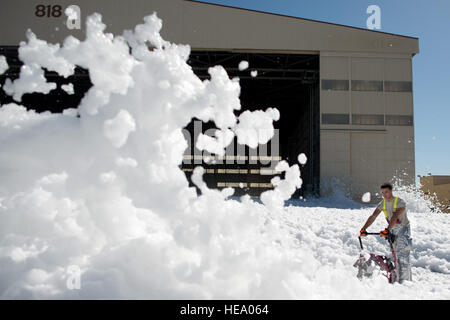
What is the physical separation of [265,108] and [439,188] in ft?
70.4

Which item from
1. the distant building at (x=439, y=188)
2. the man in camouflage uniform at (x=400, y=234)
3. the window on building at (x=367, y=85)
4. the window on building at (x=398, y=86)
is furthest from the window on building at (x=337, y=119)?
the distant building at (x=439, y=188)

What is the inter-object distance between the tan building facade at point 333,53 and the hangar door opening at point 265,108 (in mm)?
946

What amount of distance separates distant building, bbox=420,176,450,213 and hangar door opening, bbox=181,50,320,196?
15.7 meters

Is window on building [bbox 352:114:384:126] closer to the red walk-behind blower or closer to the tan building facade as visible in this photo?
the tan building facade

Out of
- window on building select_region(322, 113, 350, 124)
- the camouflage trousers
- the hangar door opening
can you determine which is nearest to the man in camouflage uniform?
the camouflage trousers

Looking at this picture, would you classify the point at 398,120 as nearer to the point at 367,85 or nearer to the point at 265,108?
the point at 367,85

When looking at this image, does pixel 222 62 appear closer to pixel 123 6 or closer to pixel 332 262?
pixel 123 6

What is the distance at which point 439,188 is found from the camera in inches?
1478

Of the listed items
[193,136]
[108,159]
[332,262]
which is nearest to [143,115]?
[108,159]

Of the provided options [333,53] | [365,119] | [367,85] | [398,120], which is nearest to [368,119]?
[365,119]

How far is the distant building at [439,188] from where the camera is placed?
35.3m

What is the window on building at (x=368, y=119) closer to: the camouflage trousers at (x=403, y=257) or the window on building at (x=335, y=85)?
the window on building at (x=335, y=85)

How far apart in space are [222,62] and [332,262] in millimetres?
16863

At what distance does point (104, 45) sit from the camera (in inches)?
144
